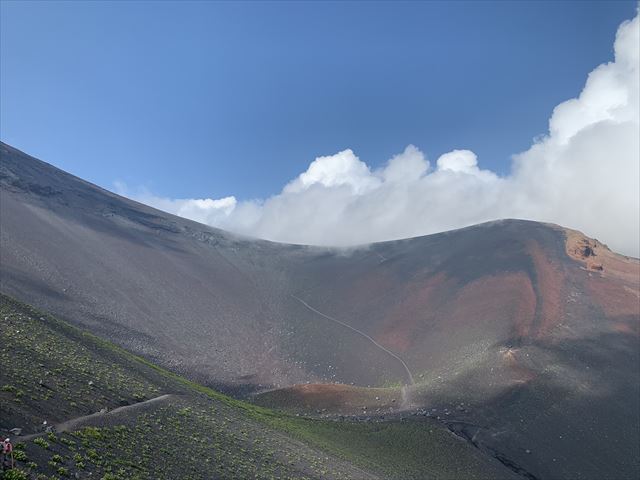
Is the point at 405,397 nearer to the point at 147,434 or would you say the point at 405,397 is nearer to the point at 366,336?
the point at 366,336

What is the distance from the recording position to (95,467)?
15547 mm

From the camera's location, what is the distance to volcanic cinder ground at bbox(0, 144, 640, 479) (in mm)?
51500

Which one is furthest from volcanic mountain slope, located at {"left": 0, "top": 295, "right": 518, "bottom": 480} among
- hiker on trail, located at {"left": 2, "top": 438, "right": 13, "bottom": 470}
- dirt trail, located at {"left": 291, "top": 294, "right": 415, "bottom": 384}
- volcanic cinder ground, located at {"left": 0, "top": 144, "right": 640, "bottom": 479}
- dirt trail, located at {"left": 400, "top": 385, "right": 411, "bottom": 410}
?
dirt trail, located at {"left": 291, "top": 294, "right": 415, "bottom": 384}

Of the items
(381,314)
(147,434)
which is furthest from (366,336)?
(147,434)

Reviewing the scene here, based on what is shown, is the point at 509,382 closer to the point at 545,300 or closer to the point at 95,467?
the point at 545,300

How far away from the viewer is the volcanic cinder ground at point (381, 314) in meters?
51.5

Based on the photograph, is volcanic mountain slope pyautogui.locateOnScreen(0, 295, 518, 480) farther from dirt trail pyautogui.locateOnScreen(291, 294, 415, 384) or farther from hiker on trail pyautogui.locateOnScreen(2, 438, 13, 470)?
dirt trail pyautogui.locateOnScreen(291, 294, 415, 384)

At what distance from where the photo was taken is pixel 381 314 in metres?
88.6

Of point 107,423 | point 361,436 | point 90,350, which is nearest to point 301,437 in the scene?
point 361,436

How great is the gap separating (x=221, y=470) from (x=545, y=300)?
6747 cm

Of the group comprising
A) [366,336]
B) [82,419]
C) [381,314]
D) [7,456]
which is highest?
[381,314]

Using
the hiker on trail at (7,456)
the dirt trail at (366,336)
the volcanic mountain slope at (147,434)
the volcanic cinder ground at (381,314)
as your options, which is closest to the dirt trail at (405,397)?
the volcanic cinder ground at (381,314)

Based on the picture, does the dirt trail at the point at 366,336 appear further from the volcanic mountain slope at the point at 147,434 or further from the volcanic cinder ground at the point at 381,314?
the volcanic mountain slope at the point at 147,434

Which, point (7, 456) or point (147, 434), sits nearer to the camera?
point (7, 456)
